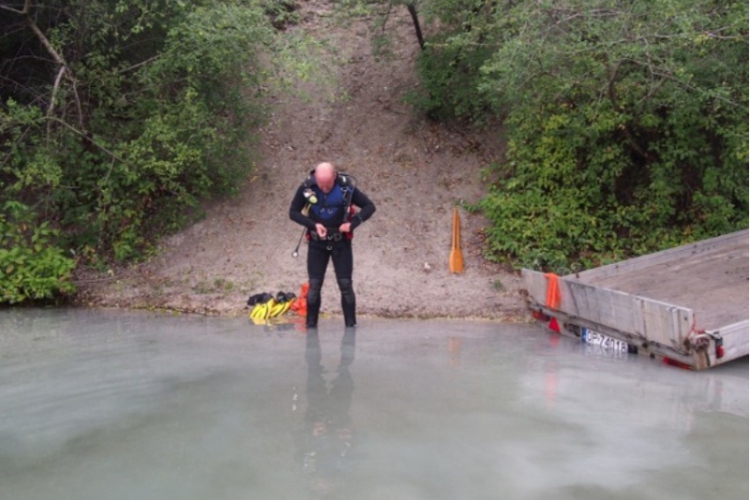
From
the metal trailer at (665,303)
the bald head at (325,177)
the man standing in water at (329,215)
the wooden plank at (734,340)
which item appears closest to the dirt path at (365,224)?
the metal trailer at (665,303)

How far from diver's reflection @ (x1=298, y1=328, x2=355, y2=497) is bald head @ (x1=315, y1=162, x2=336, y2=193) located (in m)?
1.86

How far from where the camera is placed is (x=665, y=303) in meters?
8.07

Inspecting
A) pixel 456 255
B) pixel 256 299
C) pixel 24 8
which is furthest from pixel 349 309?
pixel 24 8

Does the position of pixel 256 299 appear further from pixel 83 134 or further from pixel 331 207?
pixel 83 134

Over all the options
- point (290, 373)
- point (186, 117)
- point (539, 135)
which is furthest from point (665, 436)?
point (186, 117)

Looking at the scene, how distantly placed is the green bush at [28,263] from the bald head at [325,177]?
4374 millimetres

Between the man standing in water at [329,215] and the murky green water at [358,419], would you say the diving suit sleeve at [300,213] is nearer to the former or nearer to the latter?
the man standing in water at [329,215]

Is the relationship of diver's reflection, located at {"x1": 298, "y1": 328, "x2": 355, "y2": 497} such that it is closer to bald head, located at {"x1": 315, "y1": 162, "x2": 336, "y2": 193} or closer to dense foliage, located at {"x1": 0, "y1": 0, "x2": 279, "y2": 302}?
bald head, located at {"x1": 315, "y1": 162, "x2": 336, "y2": 193}

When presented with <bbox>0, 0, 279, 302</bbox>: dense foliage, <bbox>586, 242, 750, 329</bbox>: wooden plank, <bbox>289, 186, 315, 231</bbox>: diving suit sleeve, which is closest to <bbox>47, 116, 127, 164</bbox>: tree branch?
<bbox>0, 0, 279, 302</bbox>: dense foliage

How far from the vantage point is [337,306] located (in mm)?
10891

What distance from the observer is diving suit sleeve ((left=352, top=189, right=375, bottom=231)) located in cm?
927

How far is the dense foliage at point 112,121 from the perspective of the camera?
11.8 metres

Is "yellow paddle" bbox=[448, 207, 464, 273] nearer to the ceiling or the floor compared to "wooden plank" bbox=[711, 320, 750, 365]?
nearer to the ceiling

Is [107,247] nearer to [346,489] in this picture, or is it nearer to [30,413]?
[30,413]
